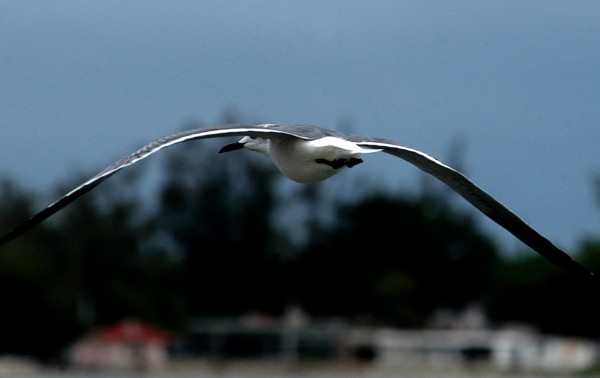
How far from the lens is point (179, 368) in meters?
64.7

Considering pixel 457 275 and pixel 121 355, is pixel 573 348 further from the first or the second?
pixel 121 355

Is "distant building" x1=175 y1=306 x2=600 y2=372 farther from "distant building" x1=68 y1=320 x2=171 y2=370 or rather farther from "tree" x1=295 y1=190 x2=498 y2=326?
"distant building" x1=68 y1=320 x2=171 y2=370

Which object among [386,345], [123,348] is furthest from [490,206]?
[386,345]

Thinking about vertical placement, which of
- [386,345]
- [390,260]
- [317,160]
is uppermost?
[390,260]

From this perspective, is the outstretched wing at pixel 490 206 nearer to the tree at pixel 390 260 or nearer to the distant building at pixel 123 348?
the distant building at pixel 123 348

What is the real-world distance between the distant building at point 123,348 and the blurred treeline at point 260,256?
1.04 meters

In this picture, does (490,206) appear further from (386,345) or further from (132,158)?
(386,345)

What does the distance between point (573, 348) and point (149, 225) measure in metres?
18.5

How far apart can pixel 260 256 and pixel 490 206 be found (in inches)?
2240

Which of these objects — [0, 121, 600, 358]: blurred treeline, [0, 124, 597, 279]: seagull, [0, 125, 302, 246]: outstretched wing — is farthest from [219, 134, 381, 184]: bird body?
[0, 121, 600, 358]: blurred treeline

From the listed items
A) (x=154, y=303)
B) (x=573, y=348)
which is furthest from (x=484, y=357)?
(x=154, y=303)

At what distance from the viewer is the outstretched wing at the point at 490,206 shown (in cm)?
1289

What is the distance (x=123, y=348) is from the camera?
216 feet

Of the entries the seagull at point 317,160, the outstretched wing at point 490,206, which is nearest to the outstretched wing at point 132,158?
the seagull at point 317,160
